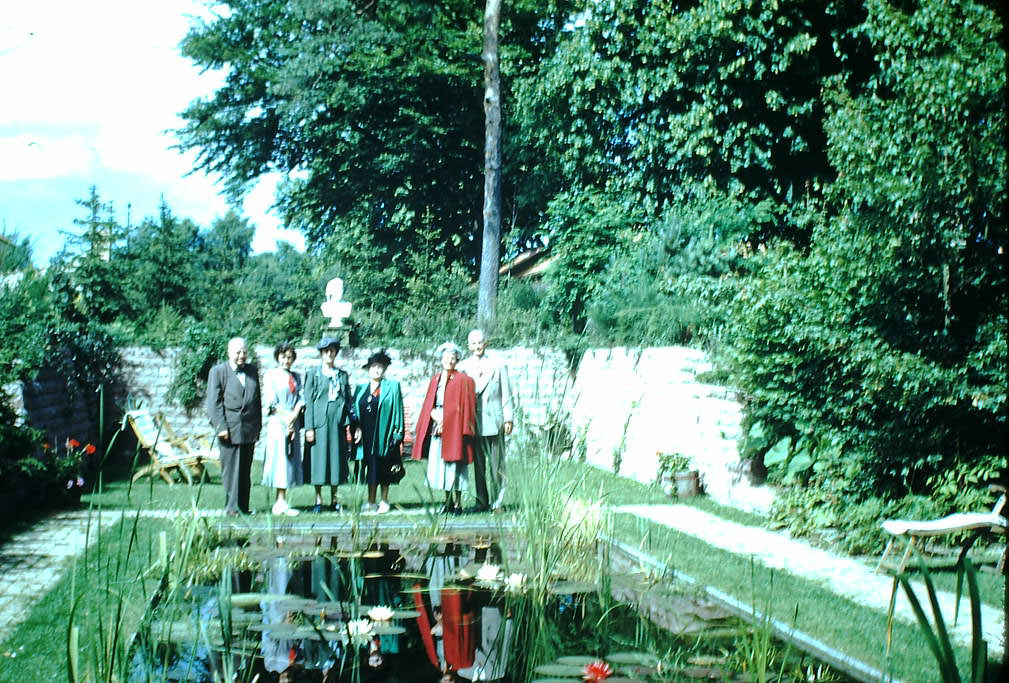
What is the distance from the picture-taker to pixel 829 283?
7965 mm

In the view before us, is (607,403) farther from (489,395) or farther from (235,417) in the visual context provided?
(235,417)

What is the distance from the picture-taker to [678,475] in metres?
10.6

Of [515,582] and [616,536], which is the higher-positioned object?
[515,582]

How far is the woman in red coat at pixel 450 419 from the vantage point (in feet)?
29.1

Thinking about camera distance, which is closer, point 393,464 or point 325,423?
point 325,423

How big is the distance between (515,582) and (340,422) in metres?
4.48

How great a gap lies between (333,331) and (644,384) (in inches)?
250

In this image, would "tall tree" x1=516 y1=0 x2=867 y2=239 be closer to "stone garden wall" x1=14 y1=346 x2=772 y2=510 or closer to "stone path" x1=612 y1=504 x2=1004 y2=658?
"stone garden wall" x1=14 y1=346 x2=772 y2=510

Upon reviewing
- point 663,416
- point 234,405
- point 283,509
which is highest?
point 234,405

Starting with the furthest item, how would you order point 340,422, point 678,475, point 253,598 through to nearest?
point 678,475 → point 340,422 → point 253,598

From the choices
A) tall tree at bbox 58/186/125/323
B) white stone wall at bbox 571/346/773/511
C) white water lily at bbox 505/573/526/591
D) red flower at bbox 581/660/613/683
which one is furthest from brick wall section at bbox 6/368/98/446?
red flower at bbox 581/660/613/683

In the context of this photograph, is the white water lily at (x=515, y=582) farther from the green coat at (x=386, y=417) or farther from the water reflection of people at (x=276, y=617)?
the green coat at (x=386, y=417)

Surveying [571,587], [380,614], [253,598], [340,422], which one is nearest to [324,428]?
[340,422]

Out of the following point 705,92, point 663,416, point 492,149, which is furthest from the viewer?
point 492,149
